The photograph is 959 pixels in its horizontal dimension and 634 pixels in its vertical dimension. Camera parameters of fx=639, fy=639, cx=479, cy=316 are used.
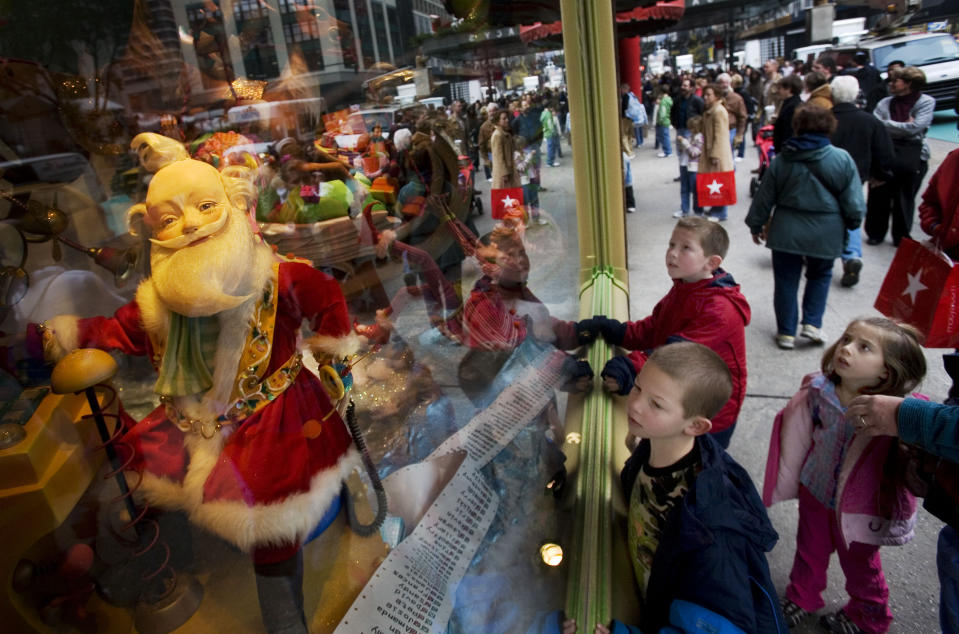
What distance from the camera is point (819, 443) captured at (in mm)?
2184

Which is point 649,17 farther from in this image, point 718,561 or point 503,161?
point 718,561

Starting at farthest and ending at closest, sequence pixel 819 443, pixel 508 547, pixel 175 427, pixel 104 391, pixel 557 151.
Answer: pixel 557 151, pixel 819 443, pixel 508 547, pixel 175 427, pixel 104 391

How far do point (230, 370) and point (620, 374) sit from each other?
5.18ft

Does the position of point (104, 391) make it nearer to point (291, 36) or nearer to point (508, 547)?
point (291, 36)


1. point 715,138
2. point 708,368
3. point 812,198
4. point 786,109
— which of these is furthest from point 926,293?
point 715,138

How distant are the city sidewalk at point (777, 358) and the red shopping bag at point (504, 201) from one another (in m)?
1.68

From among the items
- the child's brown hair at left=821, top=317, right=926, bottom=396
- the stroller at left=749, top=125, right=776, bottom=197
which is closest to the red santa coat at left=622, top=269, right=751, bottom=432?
the child's brown hair at left=821, top=317, right=926, bottom=396

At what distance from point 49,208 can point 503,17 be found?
8.72 ft

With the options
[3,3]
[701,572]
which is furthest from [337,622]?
[3,3]

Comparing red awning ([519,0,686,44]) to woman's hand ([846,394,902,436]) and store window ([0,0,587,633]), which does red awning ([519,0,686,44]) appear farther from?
woman's hand ([846,394,902,436])

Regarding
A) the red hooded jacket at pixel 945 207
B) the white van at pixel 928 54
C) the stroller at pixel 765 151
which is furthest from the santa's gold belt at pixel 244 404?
the white van at pixel 928 54

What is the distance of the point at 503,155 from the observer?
3164 millimetres

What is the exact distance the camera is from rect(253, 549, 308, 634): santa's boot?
1.42 m

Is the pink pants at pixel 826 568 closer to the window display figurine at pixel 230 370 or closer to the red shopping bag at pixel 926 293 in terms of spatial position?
the red shopping bag at pixel 926 293
